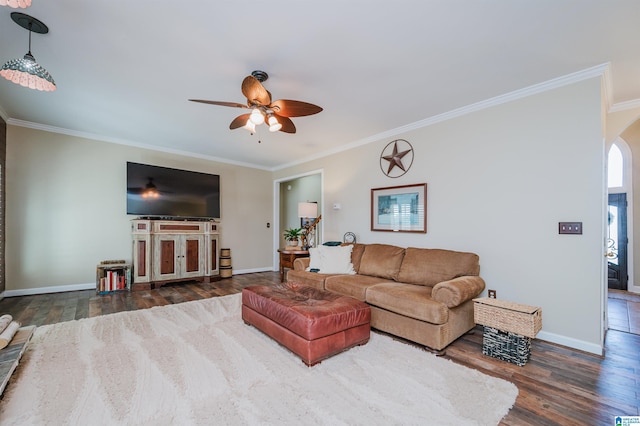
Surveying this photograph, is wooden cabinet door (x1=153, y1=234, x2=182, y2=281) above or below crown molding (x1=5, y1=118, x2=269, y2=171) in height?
below

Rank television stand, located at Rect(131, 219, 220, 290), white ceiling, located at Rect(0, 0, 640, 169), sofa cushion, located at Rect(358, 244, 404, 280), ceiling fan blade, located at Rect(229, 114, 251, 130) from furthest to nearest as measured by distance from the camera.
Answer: television stand, located at Rect(131, 219, 220, 290)
sofa cushion, located at Rect(358, 244, 404, 280)
ceiling fan blade, located at Rect(229, 114, 251, 130)
white ceiling, located at Rect(0, 0, 640, 169)

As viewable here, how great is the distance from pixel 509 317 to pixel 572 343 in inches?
36.5

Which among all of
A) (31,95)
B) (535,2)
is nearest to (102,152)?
(31,95)

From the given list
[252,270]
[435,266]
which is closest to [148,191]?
[252,270]

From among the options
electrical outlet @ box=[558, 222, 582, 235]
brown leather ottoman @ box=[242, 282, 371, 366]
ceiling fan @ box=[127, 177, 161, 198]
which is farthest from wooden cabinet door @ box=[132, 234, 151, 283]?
electrical outlet @ box=[558, 222, 582, 235]

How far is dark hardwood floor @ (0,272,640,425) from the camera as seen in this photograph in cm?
170

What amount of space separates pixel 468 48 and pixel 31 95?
4.69m

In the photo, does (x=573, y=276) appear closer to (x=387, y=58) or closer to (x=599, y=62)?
(x=599, y=62)

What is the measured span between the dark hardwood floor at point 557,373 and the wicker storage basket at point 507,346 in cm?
6

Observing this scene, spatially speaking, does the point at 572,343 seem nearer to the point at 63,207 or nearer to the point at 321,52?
the point at 321,52

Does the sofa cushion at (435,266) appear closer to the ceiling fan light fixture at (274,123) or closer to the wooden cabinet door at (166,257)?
the ceiling fan light fixture at (274,123)

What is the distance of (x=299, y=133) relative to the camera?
4.37 meters

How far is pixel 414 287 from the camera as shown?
304 cm

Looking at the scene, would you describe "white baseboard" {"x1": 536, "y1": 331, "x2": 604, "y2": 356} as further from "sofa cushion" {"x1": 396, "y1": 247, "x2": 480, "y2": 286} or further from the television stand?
the television stand
